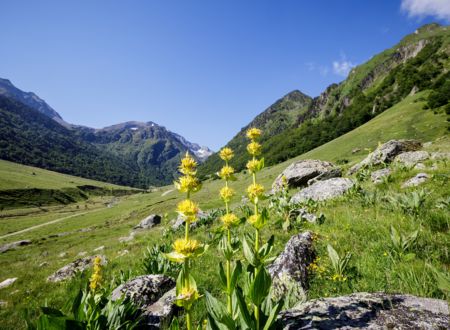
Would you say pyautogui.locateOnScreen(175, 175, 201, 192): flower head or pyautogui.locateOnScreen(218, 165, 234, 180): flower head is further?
pyautogui.locateOnScreen(218, 165, 234, 180): flower head

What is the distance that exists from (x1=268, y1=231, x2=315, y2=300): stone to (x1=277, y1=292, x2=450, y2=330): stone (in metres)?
1.34

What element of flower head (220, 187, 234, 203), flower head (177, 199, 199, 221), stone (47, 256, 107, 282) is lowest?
stone (47, 256, 107, 282)

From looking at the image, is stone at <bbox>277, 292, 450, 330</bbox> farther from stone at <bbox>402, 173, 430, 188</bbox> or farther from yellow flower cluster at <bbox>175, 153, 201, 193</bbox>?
stone at <bbox>402, 173, 430, 188</bbox>

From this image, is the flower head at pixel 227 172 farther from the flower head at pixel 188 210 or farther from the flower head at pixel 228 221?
the flower head at pixel 188 210

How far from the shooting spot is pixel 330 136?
113 m

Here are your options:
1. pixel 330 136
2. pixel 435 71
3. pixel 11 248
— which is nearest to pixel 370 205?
pixel 11 248

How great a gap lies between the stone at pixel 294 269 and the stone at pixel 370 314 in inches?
52.8

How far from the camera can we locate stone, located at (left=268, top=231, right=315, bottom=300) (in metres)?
4.27

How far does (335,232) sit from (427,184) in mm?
6027

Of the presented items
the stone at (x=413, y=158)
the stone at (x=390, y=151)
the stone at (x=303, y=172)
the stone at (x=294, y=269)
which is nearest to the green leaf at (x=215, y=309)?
the stone at (x=294, y=269)

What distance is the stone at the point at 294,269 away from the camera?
4273 mm

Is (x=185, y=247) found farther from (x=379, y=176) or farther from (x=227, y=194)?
(x=379, y=176)

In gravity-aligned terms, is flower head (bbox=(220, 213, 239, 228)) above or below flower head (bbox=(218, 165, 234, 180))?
below

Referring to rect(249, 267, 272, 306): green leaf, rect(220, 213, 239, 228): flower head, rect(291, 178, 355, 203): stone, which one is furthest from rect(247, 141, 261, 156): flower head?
rect(291, 178, 355, 203): stone
